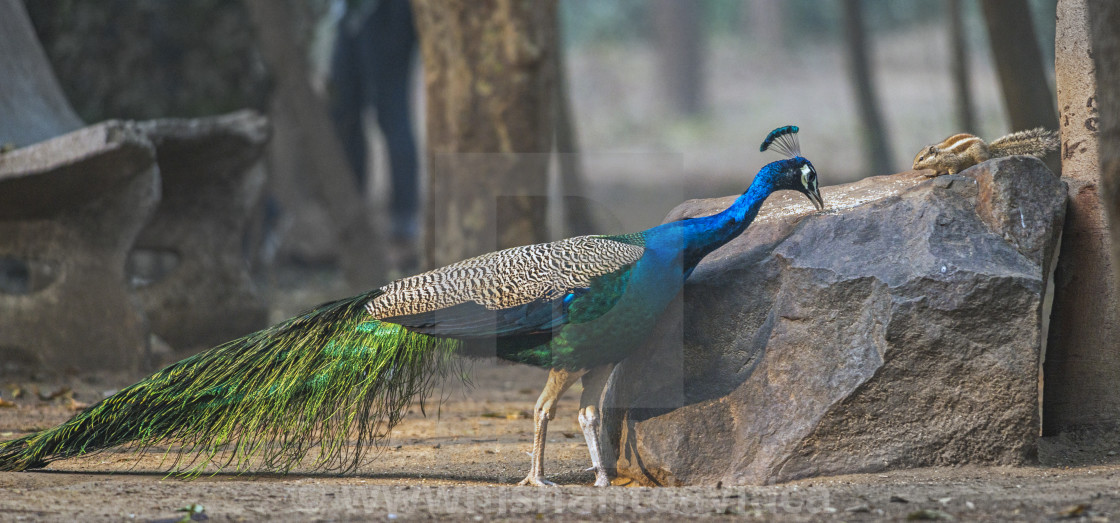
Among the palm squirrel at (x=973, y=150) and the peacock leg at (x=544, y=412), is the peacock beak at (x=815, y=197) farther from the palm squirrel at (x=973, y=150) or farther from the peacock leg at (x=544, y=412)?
the peacock leg at (x=544, y=412)

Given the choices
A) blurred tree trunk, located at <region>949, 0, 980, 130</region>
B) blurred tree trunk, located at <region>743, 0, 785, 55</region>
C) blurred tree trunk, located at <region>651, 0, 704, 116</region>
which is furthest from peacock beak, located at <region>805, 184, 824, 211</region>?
blurred tree trunk, located at <region>743, 0, 785, 55</region>

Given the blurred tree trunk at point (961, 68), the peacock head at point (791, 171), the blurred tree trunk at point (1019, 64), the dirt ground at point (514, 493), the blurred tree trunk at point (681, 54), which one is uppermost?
the blurred tree trunk at point (681, 54)

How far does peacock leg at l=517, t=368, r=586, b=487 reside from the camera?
4110 millimetres

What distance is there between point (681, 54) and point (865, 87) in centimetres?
1494

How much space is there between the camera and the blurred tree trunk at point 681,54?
1131 inches

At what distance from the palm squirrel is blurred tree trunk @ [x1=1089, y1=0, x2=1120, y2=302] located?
1.15 m

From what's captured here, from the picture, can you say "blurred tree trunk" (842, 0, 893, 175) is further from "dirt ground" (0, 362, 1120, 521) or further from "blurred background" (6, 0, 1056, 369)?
"dirt ground" (0, 362, 1120, 521)

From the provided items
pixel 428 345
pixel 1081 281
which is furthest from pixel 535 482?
pixel 1081 281

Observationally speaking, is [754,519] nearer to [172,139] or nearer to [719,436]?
[719,436]

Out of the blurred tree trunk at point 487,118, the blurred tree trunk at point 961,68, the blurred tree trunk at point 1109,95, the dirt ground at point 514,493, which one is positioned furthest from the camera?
the blurred tree trunk at point 961,68

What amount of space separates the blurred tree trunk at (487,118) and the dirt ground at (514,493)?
3.41m

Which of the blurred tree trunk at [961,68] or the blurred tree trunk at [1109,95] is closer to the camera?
the blurred tree trunk at [1109,95]

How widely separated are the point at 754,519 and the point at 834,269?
3.71 ft

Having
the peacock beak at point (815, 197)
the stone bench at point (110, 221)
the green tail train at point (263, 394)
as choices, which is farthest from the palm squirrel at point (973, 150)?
the stone bench at point (110, 221)
